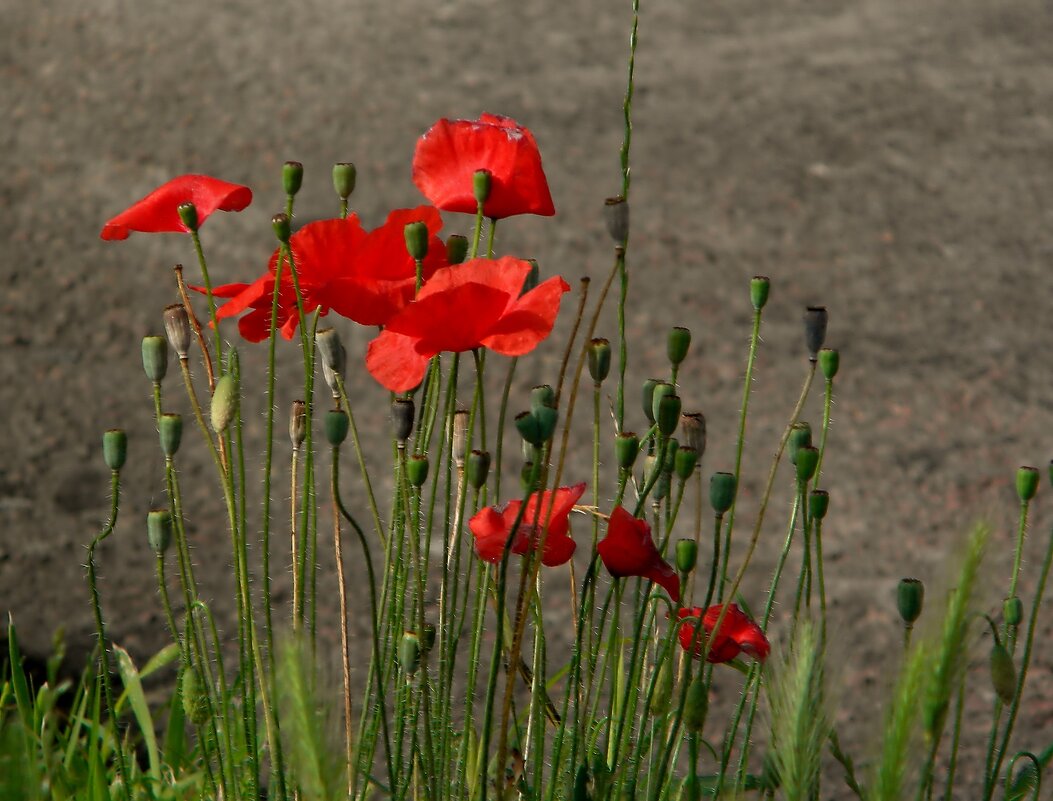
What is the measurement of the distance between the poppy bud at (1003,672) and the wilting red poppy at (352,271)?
529 mm

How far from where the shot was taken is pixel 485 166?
1.12m

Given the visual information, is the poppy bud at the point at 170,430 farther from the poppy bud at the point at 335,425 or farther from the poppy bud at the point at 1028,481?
the poppy bud at the point at 1028,481

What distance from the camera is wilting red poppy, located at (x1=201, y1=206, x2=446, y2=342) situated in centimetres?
109

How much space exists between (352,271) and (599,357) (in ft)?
0.67

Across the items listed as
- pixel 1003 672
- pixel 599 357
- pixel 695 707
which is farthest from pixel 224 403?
pixel 1003 672

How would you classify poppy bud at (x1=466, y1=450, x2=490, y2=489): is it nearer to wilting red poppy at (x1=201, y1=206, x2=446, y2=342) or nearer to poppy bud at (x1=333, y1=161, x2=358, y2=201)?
wilting red poppy at (x1=201, y1=206, x2=446, y2=342)

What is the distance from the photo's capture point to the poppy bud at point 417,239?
102 centimetres

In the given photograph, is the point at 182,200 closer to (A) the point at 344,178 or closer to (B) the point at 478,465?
(A) the point at 344,178

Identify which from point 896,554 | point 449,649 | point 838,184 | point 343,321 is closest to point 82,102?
point 343,321

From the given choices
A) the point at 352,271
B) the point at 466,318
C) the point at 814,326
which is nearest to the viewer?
the point at 466,318

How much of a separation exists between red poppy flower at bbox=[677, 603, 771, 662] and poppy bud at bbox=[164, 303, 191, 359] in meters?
0.47

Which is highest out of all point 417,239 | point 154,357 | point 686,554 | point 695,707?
point 417,239

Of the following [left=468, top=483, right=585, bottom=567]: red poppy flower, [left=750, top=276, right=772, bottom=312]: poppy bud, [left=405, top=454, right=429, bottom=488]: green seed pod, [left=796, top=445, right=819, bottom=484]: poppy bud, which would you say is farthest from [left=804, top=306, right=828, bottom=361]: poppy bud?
[left=405, top=454, right=429, bottom=488]: green seed pod

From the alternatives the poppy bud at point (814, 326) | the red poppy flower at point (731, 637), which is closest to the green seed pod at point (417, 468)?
the red poppy flower at point (731, 637)
